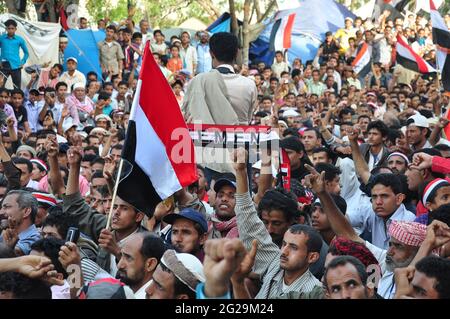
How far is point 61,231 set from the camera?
6.91 metres

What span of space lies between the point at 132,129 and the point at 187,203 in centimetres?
88

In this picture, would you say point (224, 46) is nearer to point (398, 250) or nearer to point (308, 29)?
point (398, 250)

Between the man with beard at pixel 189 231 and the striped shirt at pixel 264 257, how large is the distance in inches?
10.9

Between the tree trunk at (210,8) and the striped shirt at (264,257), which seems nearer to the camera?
the striped shirt at (264,257)

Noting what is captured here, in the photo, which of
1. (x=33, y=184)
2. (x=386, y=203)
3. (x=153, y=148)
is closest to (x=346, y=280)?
(x=153, y=148)

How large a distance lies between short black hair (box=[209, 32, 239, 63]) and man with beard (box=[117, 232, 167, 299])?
2711 mm

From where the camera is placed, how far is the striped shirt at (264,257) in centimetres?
591

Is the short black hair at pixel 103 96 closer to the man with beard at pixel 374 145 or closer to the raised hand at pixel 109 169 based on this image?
the man with beard at pixel 374 145

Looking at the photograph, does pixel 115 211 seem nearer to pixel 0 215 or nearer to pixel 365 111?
pixel 0 215

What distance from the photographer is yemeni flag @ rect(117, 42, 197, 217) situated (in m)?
6.74

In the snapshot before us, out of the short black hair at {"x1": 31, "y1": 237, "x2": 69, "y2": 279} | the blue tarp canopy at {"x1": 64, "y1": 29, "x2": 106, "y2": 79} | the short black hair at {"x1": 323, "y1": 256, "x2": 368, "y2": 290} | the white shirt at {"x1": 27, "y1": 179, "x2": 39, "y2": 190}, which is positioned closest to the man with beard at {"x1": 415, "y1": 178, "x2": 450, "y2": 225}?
the short black hair at {"x1": 323, "y1": 256, "x2": 368, "y2": 290}

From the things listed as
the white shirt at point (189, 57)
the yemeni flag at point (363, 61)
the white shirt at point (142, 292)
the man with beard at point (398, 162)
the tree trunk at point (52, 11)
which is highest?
the white shirt at point (142, 292)

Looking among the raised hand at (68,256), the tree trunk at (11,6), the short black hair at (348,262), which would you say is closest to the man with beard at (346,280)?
the short black hair at (348,262)

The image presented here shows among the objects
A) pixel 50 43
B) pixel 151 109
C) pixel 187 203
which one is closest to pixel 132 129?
pixel 151 109
